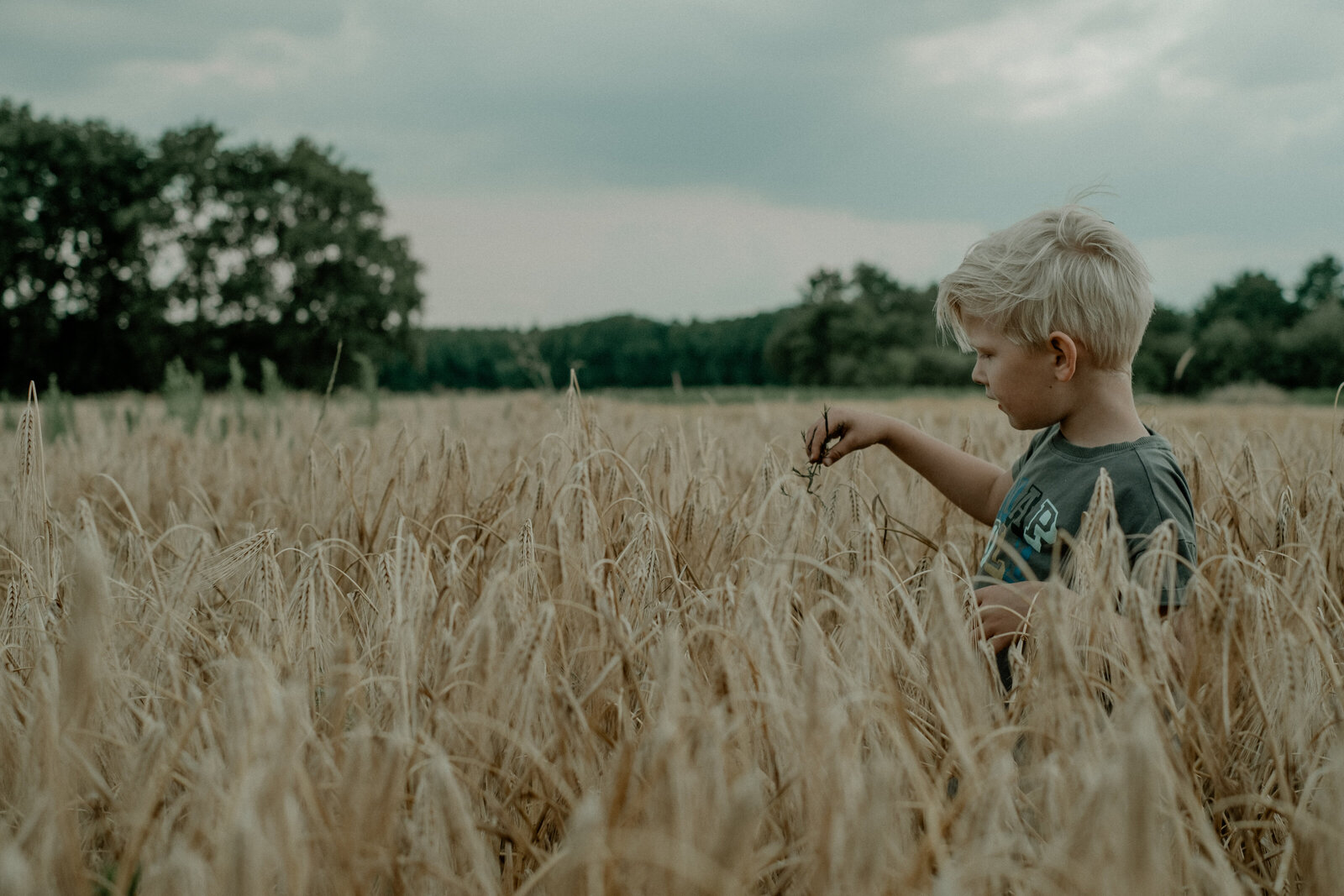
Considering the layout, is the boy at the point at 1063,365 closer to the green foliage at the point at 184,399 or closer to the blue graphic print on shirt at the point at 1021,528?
the blue graphic print on shirt at the point at 1021,528

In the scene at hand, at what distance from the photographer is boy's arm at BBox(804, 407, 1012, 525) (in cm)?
178

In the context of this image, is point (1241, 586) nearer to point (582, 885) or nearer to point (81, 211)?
Result: point (582, 885)

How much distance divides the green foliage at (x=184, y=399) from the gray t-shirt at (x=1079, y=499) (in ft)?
12.2

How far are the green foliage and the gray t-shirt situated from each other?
12.2ft

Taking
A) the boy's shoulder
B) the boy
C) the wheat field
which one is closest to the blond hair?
the boy

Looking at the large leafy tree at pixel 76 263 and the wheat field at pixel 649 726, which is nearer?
the wheat field at pixel 649 726

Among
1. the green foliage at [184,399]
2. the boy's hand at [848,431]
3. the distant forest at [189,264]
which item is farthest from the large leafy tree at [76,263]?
the boy's hand at [848,431]

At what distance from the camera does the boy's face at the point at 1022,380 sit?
1.55 meters

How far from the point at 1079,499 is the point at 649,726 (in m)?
0.90

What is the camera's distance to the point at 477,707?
2.97 feet

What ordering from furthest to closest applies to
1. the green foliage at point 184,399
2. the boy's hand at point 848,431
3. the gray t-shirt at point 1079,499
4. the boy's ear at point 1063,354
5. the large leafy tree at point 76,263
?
the large leafy tree at point 76,263 → the green foliage at point 184,399 → the boy's hand at point 848,431 → the boy's ear at point 1063,354 → the gray t-shirt at point 1079,499

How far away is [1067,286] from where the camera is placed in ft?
5.00

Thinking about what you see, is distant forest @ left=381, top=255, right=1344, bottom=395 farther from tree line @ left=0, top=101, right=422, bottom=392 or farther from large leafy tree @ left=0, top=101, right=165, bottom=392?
large leafy tree @ left=0, top=101, right=165, bottom=392

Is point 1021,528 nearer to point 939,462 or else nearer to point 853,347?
A: point 939,462
